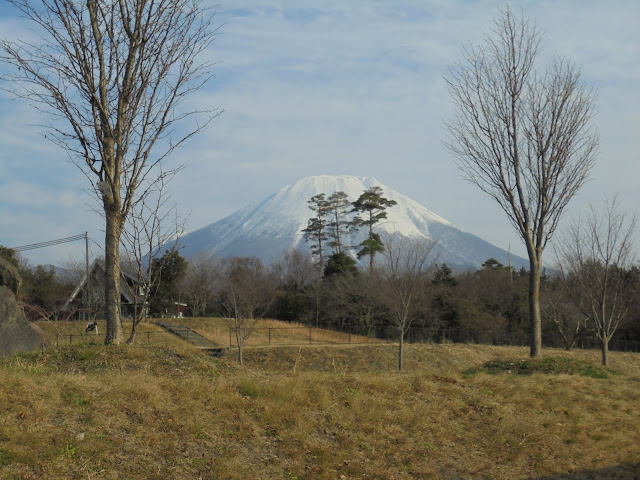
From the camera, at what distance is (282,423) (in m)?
6.82

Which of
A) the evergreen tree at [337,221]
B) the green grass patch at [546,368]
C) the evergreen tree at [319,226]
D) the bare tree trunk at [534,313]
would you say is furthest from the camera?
the evergreen tree at [319,226]

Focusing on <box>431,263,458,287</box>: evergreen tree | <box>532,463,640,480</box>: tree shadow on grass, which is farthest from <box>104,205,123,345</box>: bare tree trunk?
<box>431,263,458,287</box>: evergreen tree

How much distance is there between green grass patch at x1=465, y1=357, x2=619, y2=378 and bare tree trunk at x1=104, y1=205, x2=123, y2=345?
7.18 meters

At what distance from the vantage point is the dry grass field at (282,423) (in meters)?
5.46

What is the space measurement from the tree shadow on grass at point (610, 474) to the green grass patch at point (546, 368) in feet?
14.9

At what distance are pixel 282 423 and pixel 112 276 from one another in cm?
388

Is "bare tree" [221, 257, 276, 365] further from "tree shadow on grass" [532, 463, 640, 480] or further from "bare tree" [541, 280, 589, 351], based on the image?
"bare tree" [541, 280, 589, 351]

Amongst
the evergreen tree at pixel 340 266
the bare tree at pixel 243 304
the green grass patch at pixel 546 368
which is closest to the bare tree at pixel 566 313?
the evergreen tree at pixel 340 266

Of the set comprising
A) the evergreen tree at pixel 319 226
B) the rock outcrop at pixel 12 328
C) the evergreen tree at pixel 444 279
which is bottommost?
the rock outcrop at pixel 12 328

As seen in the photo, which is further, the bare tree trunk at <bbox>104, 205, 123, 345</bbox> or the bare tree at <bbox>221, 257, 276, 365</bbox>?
the bare tree at <bbox>221, 257, 276, 365</bbox>

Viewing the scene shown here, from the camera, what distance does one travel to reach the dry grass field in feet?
17.9

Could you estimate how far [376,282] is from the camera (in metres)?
45.4

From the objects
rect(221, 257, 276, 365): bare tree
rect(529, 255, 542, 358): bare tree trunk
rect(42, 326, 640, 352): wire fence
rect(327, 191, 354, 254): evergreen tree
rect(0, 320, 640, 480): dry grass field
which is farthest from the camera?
rect(327, 191, 354, 254): evergreen tree

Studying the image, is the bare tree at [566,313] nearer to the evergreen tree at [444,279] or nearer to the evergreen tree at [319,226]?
the evergreen tree at [444,279]
